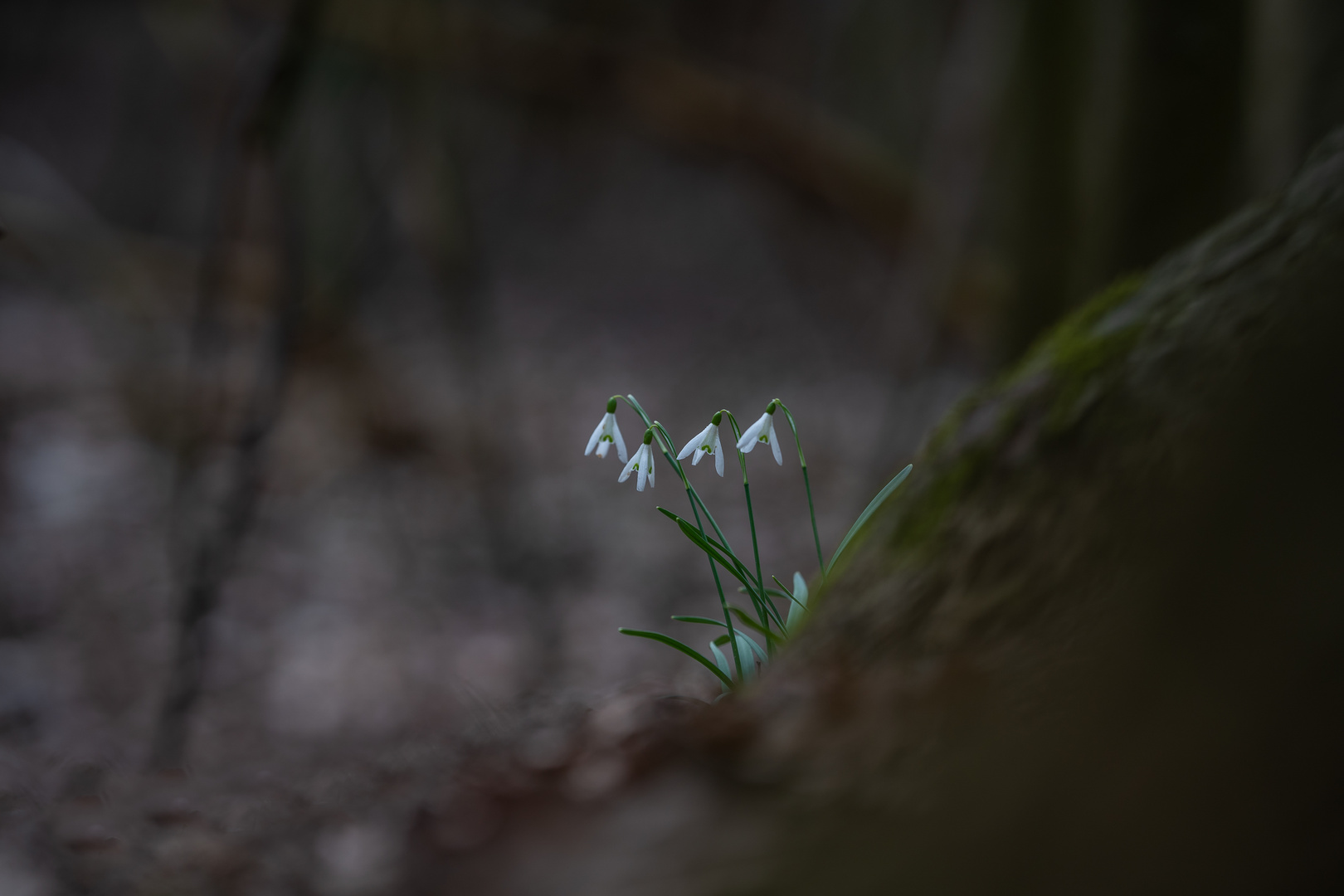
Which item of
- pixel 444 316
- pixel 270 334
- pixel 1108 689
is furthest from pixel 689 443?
pixel 444 316

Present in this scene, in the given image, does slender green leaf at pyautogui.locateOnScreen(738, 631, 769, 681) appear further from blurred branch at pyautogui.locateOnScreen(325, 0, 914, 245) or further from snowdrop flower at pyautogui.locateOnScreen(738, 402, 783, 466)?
blurred branch at pyautogui.locateOnScreen(325, 0, 914, 245)

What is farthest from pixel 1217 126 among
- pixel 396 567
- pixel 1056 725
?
pixel 396 567

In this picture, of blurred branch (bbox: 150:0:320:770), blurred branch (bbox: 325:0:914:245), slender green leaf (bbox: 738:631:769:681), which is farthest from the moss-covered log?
blurred branch (bbox: 325:0:914:245)

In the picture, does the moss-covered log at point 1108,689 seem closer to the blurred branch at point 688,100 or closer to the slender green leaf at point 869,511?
the slender green leaf at point 869,511

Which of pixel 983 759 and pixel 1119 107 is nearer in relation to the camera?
pixel 983 759

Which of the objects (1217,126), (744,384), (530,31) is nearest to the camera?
(1217,126)

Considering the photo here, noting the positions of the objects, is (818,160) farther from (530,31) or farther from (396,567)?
(396,567)

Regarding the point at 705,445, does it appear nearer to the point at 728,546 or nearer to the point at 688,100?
the point at 728,546
